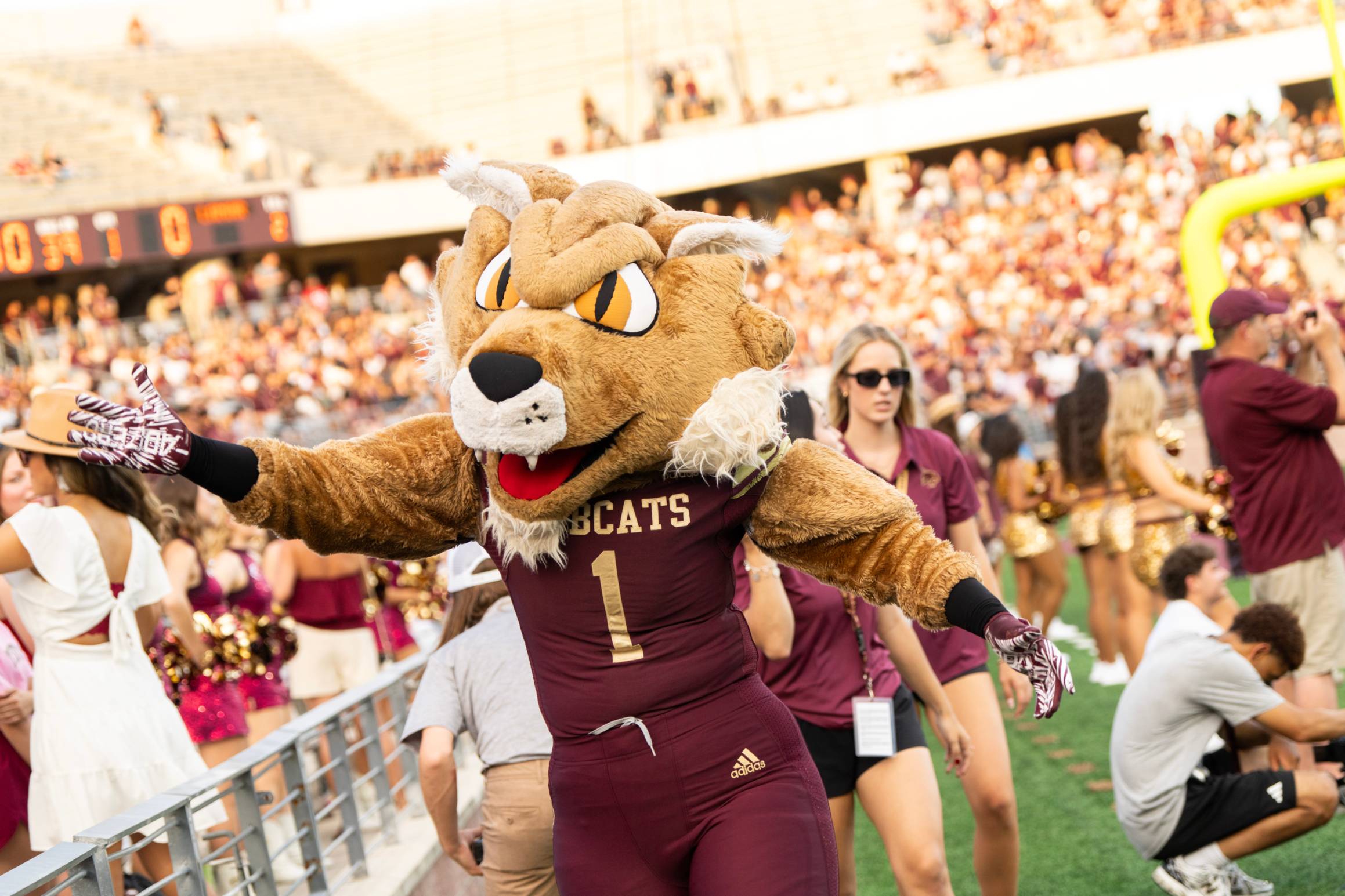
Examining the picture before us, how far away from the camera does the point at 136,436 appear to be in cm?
243

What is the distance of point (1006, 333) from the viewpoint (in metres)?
19.0

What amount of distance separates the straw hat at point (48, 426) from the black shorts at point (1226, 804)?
350 cm

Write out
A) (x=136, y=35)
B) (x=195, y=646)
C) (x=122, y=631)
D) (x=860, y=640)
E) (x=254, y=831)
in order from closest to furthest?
1. (x=860, y=640)
2. (x=254, y=831)
3. (x=122, y=631)
4. (x=195, y=646)
5. (x=136, y=35)

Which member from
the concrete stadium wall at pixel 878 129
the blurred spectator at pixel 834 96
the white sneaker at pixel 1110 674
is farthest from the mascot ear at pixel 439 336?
the blurred spectator at pixel 834 96

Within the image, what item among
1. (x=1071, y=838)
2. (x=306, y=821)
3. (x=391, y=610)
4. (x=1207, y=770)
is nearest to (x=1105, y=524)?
(x=1071, y=838)

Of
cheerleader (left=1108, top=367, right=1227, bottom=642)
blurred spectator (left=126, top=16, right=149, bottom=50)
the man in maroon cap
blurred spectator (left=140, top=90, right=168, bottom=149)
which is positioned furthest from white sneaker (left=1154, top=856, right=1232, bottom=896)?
blurred spectator (left=126, top=16, right=149, bottom=50)

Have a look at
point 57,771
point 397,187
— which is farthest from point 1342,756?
point 397,187

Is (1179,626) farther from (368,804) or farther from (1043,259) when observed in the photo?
(1043,259)

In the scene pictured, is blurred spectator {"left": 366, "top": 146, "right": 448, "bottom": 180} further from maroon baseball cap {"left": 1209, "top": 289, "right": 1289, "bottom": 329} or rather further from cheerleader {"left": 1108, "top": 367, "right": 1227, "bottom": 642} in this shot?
maroon baseball cap {"left": 1209, "top": 289, "right": 1289, "bottom": 329}

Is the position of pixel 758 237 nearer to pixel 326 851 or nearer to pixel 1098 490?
pixel 326 851

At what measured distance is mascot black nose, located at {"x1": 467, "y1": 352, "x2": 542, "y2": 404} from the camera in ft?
7.97

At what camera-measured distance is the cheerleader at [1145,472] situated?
22.4ft

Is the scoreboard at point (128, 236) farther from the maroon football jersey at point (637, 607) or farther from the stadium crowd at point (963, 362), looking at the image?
the maroon football jersey at point (637, 607)

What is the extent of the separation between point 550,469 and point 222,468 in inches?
23.4
